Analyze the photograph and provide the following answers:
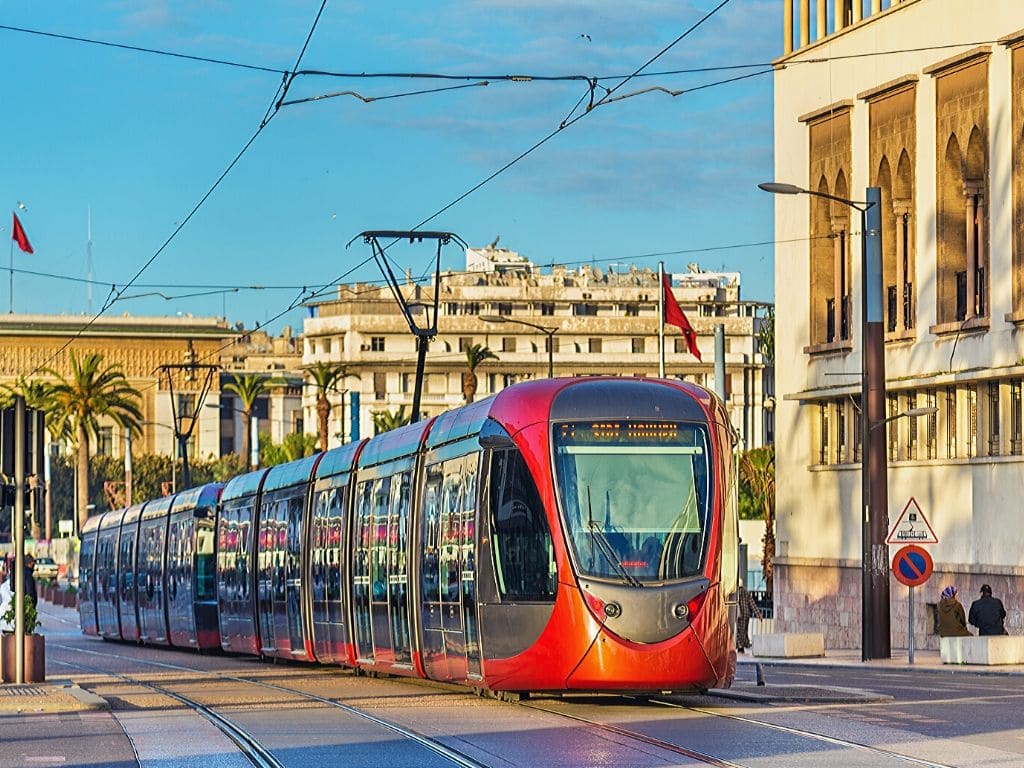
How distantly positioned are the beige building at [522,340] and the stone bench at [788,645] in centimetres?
10614

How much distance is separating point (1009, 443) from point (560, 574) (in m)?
23.7

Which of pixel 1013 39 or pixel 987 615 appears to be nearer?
pixel 987 615

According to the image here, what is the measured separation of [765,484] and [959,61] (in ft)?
153

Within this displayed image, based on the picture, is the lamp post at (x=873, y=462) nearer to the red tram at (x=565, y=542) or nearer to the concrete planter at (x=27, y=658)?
the red tram at (x=565, y=542)

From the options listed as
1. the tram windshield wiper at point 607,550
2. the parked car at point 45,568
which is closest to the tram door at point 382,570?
the tram windshield wiper at point 607,550

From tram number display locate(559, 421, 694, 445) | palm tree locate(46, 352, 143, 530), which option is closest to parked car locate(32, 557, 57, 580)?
palm tree locate(46, 352, 143, 530)

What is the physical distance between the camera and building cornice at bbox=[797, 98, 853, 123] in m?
46.7

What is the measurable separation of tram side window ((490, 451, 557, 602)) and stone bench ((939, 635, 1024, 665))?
15436 millimetres

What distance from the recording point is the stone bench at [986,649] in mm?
33094

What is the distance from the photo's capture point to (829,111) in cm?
4741

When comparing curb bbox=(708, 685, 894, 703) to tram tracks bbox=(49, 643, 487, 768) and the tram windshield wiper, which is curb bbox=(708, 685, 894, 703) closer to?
the tram windshield wiper

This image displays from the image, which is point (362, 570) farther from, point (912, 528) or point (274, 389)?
point (274, 389)

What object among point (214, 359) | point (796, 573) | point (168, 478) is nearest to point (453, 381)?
point (168, 478)

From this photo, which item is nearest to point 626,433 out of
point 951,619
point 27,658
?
point 27,658
